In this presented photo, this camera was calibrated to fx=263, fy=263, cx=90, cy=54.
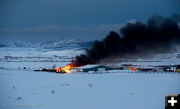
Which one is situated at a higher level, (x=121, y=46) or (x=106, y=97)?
(x=121, y=46)

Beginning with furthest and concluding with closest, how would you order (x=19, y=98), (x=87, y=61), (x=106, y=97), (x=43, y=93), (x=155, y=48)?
(x=155, y=48)
(x=87, y=61)
(x=43, y=93)
(x=106, y=97)
(x=19, y=98)

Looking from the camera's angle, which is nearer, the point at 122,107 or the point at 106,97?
the point at 122,107

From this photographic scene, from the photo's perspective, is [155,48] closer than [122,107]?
No

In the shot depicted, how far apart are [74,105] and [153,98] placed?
5.61 meters

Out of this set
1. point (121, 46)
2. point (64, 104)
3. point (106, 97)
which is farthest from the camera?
point (121, 46)

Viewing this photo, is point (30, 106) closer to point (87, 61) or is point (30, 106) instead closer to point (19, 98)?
point (19, 98)

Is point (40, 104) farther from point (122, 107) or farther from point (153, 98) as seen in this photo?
point (153, 98)

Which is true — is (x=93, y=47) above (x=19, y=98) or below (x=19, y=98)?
above

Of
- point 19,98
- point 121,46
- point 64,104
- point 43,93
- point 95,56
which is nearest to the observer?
point 64,104

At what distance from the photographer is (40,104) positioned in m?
15.7

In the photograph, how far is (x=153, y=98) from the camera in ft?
58.2

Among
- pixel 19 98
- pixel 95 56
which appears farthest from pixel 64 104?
pixel 95 56

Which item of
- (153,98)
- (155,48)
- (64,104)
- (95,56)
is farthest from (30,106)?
(155,48)

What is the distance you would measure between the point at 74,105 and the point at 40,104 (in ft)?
6.69
